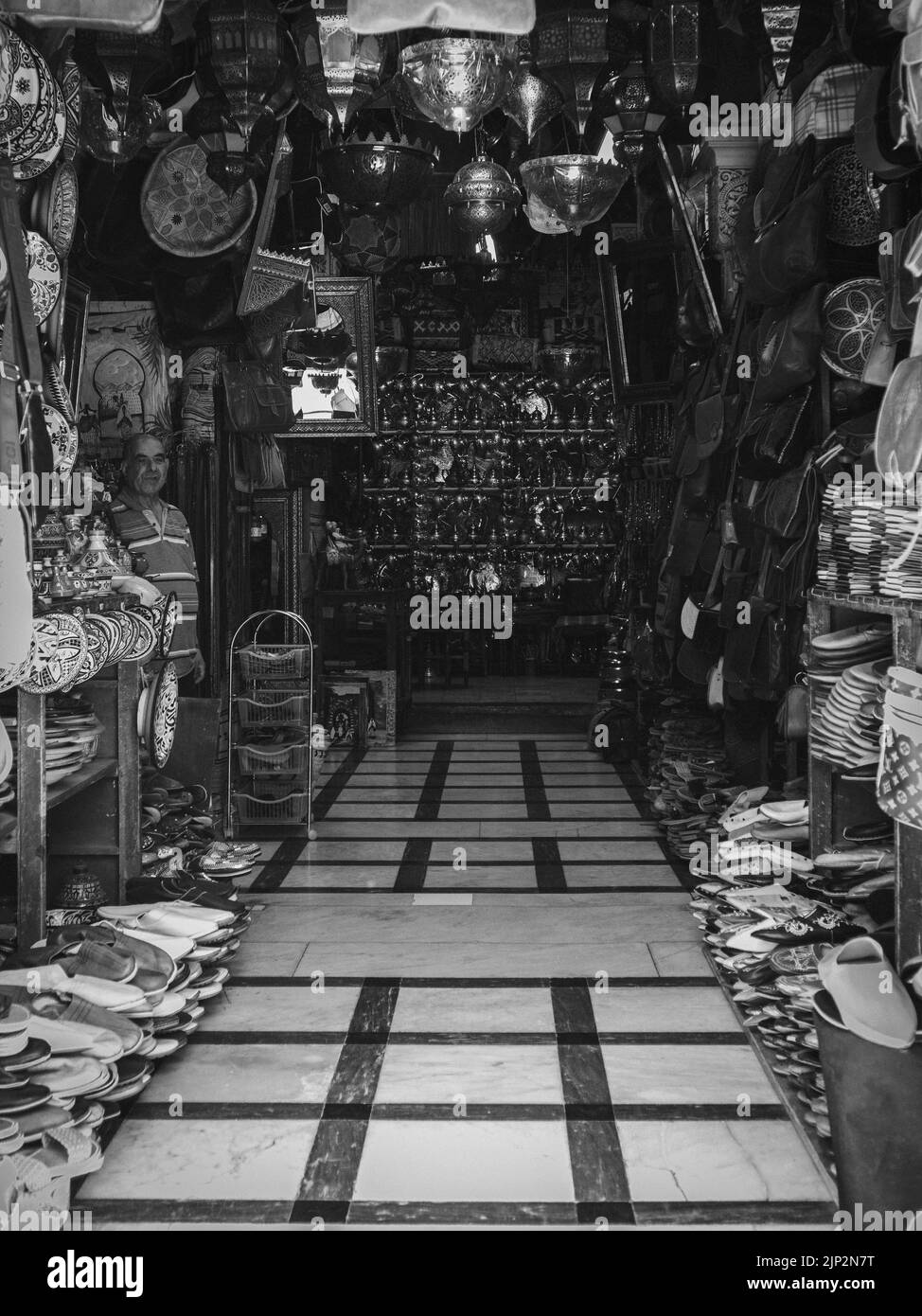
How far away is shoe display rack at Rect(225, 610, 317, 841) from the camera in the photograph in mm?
5730

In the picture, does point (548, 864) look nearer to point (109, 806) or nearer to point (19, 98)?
point (109, 806)

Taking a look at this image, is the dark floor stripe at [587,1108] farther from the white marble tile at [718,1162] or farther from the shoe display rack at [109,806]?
the shoe display rack at [109,806]

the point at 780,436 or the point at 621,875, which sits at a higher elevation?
the point at 780,436

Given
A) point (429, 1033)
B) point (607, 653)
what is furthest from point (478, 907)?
point (607, 653)

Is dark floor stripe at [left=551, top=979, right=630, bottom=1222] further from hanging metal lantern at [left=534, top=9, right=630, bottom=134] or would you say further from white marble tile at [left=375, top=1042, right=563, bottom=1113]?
hanging metal lantern at [left=534, top=9, right=630, bottom=134]

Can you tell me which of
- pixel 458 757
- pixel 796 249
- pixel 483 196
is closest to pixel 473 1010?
pixel 796 249

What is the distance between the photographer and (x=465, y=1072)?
3082 mm

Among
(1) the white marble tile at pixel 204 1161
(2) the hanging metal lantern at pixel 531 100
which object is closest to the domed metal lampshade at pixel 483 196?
Answer: (2) the hanging metal lantern at pixel 531 100

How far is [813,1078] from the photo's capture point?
9.38ft

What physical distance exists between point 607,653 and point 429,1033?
17.6 feet

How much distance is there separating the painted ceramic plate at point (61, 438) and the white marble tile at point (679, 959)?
2.34m

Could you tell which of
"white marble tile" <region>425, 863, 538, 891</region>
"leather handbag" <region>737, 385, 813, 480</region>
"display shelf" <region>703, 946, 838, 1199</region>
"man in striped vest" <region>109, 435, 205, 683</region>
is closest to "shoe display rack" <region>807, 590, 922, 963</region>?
"display shelf" <region>703, 946, 838, 1199</region>

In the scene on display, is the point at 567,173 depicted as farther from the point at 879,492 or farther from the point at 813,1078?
the point at 813,1078

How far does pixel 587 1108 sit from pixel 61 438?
7.53ft
